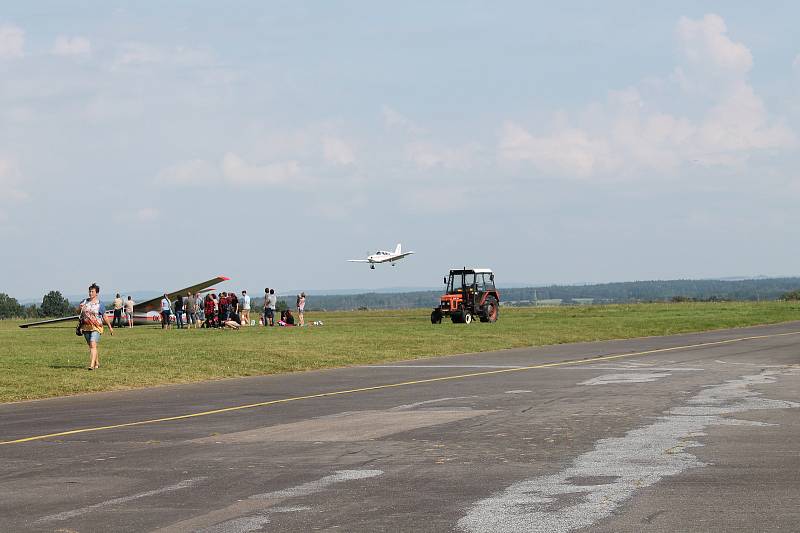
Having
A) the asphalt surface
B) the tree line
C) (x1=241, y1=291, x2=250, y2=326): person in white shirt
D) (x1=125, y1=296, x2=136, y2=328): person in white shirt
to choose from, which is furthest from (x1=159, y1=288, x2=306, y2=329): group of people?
the tree line

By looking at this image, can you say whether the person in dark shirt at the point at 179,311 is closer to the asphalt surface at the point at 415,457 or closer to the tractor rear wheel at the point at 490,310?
the tractor rear wheel at the point at 490,310

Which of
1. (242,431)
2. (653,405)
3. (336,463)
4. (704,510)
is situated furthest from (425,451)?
(653,405)

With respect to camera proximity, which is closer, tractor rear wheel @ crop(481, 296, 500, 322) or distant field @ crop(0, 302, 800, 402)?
distant field @ crop(0, 302, 800, 402)

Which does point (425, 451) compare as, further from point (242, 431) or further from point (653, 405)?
point (653, 405)

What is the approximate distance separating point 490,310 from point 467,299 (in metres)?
1.60

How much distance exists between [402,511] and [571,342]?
3038 centimetres

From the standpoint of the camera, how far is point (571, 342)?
38250mm

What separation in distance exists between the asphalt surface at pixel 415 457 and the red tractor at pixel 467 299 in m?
28.5

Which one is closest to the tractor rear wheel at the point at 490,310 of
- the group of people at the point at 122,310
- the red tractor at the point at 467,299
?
the red tractor at the point at 467,299

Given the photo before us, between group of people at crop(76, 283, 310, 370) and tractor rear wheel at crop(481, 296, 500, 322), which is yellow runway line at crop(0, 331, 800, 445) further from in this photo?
group of people at crop(76, 283, 310, 370)

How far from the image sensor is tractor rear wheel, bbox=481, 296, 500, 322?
5084 centimetres

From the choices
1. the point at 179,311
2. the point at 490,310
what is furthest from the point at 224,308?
the point at 490,310

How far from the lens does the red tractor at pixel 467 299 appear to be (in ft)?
165

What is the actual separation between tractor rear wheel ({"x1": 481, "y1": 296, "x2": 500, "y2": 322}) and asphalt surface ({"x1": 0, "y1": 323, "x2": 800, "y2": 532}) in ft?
95.4
